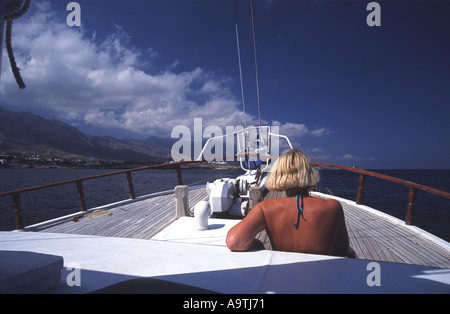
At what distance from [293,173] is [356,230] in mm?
3038

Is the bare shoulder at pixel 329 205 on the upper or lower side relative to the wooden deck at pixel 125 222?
upper

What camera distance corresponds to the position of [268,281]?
1.00 meters

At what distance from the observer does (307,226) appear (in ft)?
4.66

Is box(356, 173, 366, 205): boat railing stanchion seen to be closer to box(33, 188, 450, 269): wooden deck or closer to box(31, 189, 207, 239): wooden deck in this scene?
box(33, 188, 450, 269): wooden deck

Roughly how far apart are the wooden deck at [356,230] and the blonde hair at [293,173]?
1.33 meters

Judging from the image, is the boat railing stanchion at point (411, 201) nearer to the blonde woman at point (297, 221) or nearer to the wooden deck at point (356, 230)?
the wooden deck at point (356, 230)

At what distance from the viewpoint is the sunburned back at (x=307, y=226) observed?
141 cm

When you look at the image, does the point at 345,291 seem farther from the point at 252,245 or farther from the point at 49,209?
the point at 49,209

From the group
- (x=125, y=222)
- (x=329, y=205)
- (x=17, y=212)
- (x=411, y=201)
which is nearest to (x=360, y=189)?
(x=411, y=201)

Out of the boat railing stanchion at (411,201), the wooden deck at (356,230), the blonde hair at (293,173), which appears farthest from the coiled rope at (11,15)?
the boat railing stanchion at (411,201)

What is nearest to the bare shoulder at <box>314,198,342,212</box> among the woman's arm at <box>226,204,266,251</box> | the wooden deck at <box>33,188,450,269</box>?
the woman's arm at <box>226,204,266,251</box>

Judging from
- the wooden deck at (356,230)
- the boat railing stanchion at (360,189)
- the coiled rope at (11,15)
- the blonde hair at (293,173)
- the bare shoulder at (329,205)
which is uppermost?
the coiled rope at (11,15)
